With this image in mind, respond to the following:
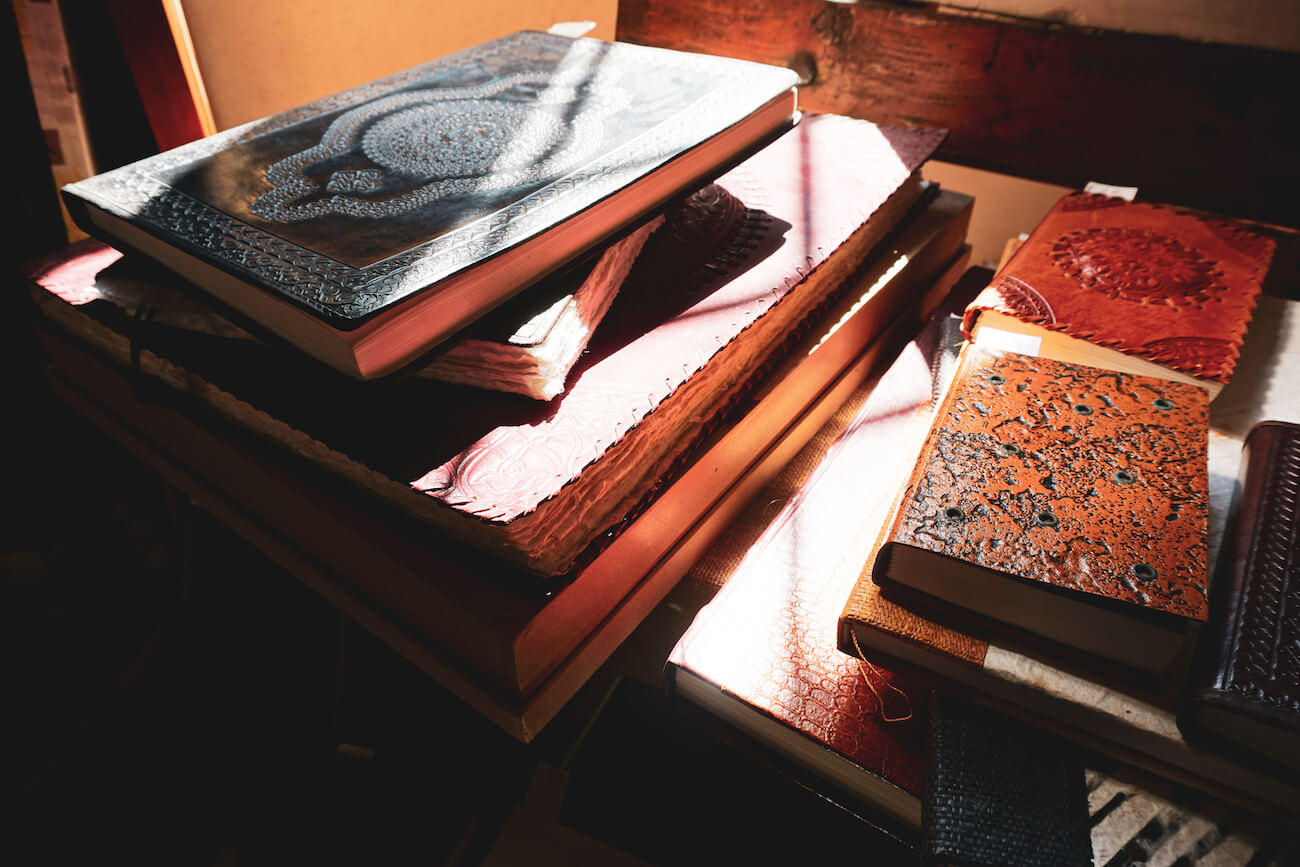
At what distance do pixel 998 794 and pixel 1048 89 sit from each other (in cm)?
93

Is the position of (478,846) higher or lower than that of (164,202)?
lower

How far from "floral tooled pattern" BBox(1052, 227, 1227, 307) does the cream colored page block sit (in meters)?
1.00

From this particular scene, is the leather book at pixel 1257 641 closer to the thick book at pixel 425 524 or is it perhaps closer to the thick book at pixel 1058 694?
the thick book at pixel 1058 694

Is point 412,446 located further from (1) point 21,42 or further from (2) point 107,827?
(1) point 21,42

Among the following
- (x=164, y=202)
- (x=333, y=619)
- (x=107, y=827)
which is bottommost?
(x=107, y=827)

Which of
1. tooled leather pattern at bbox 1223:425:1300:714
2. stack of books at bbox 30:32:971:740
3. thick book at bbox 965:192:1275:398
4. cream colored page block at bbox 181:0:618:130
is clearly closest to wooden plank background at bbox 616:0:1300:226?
thick book at bbox 965:192:1275:398

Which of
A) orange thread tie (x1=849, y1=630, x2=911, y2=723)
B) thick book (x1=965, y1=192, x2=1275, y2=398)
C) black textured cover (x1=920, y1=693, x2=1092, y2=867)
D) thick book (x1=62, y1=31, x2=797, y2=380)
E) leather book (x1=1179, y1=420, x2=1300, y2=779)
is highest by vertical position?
thick book (x1=62, y1=31, x2=797, y2=380)

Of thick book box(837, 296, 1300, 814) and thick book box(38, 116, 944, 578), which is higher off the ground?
thick book box(38, 116, 944, 578)

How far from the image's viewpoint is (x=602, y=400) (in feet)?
1.75

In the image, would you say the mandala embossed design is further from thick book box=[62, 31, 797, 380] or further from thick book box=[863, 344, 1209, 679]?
thick book box=[863, 344, 1209, 679]

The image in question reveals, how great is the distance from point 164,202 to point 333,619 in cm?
46

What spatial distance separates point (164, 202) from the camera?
59 centimetres

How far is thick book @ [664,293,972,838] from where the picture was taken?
0.52 meters

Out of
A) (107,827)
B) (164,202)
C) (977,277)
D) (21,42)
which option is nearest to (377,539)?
(164,202)
